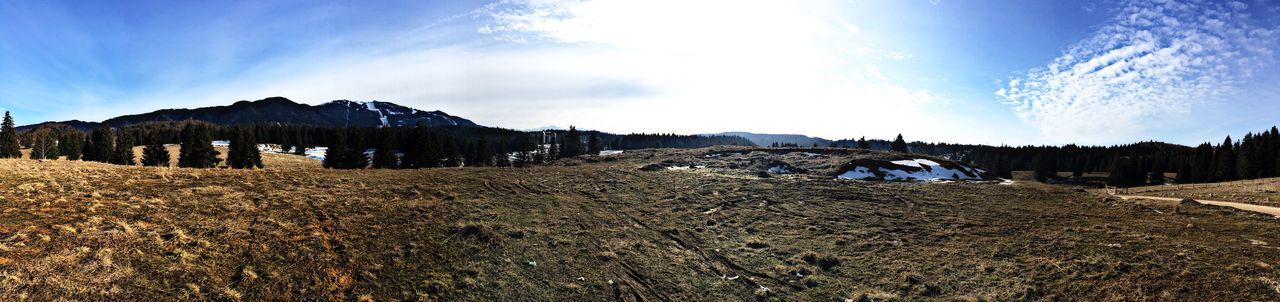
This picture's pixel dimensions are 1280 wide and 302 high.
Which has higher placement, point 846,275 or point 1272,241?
point 1272,241

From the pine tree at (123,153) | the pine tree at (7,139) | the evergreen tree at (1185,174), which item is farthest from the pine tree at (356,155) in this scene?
the evergreen tree at (1185,174)

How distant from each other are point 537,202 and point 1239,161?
371 ft

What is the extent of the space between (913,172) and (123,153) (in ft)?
373

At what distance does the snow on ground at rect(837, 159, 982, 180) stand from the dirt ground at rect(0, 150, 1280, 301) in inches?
779

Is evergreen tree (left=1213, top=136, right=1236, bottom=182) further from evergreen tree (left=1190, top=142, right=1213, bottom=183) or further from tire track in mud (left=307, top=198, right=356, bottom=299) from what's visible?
tire track in mud (left=307, top=198, right=356, bottom=299)

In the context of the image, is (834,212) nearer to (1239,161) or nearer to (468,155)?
(468,155)

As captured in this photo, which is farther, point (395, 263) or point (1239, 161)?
point (1239, 161)

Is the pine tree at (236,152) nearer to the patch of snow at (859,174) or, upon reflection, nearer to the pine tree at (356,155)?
the pine tree at (356,155)

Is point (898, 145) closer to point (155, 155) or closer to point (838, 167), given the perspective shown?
point (838, 167)

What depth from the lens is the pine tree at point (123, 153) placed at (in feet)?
263

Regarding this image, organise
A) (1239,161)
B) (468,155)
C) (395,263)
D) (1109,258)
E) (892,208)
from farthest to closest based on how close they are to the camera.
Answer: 1. (468,155)
2. (1239,161)
3. (892,208)
4. (1109,258)
5. (395,263)

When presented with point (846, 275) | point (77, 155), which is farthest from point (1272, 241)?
point (77, 155)

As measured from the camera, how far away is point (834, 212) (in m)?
26.1

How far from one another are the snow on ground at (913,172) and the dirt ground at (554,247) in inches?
779
